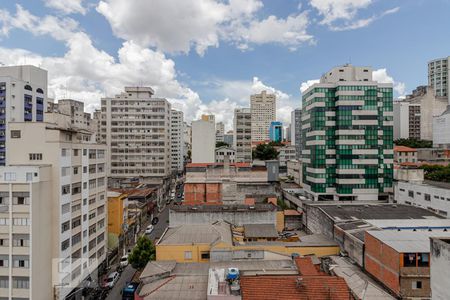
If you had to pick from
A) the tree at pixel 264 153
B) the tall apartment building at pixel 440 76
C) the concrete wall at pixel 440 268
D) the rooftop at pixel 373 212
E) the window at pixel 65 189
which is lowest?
the rooftop at pixel 373 212

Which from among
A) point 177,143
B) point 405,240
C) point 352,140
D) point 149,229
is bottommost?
point 149,229

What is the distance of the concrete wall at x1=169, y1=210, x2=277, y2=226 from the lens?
112 ft

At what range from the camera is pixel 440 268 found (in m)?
11.0

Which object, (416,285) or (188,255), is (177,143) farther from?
(416,285)

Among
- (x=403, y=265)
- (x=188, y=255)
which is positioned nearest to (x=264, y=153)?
(x=188, y=255)

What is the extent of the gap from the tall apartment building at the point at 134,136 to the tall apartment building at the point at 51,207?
41466 mm

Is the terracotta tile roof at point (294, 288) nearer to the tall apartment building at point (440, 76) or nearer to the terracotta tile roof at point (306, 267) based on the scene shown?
the terracotta tile roof at point (306, 267)

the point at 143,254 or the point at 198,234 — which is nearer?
the point at 143,254

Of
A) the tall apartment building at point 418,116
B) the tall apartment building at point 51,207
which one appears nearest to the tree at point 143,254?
the tall apartment building at point 51,207

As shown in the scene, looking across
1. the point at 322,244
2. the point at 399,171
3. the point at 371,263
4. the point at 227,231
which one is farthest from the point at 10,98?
the point at 399,171

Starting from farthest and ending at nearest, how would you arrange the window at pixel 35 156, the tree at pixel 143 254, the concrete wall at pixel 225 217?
the concrete wall at pixel 225 217 → the tree at pixel 143 254 → the window at pixel 35 156

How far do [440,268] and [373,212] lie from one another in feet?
85.3

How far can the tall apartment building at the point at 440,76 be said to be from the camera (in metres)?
134

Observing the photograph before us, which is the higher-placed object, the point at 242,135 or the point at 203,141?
the point at 242,135
